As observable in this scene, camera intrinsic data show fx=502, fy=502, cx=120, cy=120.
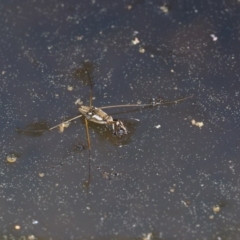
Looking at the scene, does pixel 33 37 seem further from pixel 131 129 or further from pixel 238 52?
pixel 238 52

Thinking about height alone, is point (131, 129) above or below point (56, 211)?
above

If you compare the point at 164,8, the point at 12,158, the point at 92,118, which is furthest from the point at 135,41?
the point at 12,158

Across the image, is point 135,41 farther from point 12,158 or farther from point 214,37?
point 12,158

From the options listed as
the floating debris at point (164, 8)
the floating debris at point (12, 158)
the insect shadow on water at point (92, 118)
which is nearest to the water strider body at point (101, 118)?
the insect shadow on water at point (92, 118)

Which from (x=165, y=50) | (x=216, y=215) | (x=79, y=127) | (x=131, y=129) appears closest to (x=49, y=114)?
(x=79, y=127)

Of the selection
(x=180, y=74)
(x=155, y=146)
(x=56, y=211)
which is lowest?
(x=56, y=211)

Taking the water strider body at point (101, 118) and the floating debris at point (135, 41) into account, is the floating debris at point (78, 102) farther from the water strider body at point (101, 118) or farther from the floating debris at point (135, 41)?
the floating debris at point (135, 41)

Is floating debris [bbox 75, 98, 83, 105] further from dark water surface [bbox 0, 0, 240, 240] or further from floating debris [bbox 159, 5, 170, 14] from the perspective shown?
floating debris [bbox 159, 5, 170, 14]
